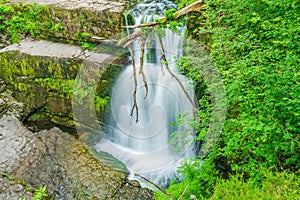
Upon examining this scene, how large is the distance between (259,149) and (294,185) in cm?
51

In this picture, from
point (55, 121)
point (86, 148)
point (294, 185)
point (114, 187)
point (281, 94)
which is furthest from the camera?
point (55, 121)

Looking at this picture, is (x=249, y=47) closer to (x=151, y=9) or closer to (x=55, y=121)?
(x=151, y=9)

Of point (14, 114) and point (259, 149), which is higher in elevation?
point (259, 149)

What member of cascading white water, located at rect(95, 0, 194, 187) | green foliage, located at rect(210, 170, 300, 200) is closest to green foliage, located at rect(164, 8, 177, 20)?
cascading white water, located at rect(95, 0, 194, 187)

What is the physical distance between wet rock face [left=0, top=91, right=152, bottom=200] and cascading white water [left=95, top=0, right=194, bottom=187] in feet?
1.62

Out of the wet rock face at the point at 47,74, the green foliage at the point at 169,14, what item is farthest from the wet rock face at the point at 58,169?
the green foliage at the point at 169,14

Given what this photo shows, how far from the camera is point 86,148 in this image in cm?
554

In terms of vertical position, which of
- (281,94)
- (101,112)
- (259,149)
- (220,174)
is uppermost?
(281,94)

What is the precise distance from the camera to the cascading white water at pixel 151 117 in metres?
5.15

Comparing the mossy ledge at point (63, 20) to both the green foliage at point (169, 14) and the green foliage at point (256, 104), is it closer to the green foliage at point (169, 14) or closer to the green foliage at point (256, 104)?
the green foliage at point (169, 14)

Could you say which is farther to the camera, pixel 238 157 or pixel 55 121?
pixel 55 121

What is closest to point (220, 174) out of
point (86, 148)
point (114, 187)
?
point (114, 187)

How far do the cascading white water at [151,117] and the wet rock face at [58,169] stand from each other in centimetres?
49

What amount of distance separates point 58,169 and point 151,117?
A: 74.1 inches
